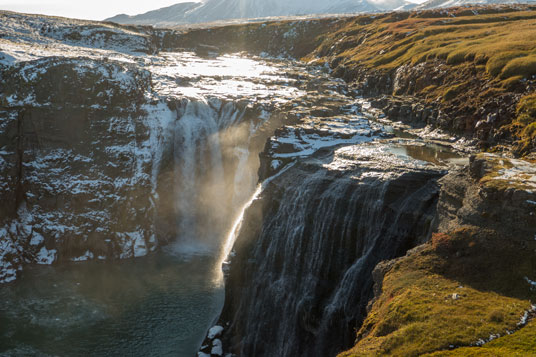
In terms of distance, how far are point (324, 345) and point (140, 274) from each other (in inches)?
1075

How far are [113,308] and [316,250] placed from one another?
73.9 ft

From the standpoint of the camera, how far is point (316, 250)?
102ft

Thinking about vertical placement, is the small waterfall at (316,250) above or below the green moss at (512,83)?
below

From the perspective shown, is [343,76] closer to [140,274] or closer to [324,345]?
[140,274]

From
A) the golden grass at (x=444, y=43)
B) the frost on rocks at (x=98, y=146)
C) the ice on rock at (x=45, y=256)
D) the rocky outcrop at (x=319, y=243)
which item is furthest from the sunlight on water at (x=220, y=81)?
the rocky outcrop at (x=319, y=243)

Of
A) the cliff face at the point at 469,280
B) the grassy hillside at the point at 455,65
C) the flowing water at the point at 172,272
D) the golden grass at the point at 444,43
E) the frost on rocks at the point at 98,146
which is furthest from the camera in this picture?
the golden grass at the point at 444,43

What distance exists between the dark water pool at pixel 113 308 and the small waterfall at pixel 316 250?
223 inches

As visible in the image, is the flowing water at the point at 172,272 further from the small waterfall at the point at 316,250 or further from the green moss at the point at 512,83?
the green moss at the point at 512,83

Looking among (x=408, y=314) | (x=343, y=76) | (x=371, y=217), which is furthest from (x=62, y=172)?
(x=343, y=76)

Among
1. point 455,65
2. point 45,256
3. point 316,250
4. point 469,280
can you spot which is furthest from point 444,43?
point 45,256

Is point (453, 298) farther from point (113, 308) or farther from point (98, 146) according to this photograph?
point (98, 146)

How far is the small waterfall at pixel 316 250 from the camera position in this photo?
1057 inches

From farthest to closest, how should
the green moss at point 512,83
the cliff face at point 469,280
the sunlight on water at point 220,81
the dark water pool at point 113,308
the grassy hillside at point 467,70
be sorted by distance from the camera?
1. the sunlight on water at point 220,81
2. the green moss at point 512,83
3. the grassy hillside at point 467,70
4. the dark water pool at point 113,308
5. the cliff face at point 469,280

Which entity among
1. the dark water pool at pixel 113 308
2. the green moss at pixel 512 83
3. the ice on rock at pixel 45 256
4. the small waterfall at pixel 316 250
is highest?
the green moss at pixel 512 83
